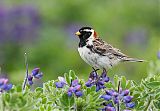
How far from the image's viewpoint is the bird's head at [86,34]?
4.55 m

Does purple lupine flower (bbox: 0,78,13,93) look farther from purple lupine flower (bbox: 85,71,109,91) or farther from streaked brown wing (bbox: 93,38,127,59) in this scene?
streaked brown wing (bbox: 93,38,127,59)

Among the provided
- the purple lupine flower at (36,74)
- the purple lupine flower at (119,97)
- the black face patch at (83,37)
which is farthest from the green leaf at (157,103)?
the black face patch at (83,37)

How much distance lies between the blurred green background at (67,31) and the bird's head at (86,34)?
9.78ft

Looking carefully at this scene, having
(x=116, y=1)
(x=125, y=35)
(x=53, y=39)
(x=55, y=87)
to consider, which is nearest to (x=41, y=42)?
(x=53, y=39)

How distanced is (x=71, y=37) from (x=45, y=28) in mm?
612

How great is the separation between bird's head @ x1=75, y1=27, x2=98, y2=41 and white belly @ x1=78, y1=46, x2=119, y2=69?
15cm

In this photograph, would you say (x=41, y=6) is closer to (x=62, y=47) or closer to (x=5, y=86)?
(x=62, y=47)

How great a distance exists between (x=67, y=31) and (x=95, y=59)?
6.03 m

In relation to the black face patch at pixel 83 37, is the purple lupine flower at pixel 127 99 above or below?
below

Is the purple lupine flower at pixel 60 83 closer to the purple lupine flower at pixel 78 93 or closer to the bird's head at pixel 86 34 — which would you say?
the purple lupine flower at pixel 78 93

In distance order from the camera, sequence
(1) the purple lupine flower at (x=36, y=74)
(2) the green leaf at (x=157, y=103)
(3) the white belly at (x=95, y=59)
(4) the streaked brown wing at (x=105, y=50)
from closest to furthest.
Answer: (2) the green leaf at (x=157, y=103)
(1) the purple lupine flower at (x=36, y=74)
(3) the white belly at (x=95, y=59)
(4) the streaked brown wing at (x=105, y=50)

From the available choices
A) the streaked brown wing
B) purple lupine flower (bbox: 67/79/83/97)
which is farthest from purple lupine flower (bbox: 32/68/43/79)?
the streaked brown wing

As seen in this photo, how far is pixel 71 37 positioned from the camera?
10156 millimetres

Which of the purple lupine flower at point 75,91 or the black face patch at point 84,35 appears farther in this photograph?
the black face patch at point 84,35
